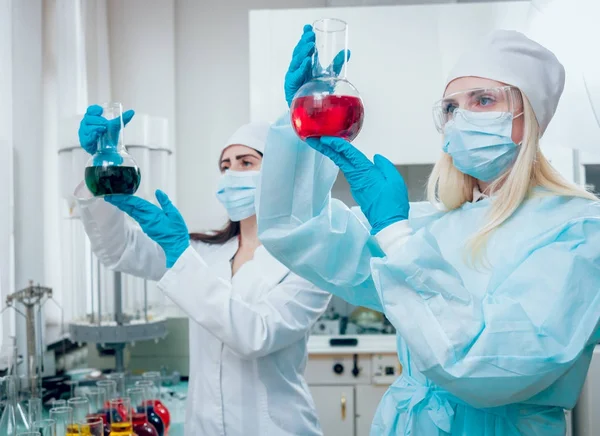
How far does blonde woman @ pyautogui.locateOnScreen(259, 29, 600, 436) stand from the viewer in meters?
0.87

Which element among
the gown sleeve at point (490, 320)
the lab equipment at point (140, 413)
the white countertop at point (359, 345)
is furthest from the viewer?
the white countertop at point (359, 345)

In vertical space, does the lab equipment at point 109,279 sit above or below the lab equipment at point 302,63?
below

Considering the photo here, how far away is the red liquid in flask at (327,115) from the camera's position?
949 mm

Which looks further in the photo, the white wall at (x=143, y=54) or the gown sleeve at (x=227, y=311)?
the white wall at (x=143, y=54)

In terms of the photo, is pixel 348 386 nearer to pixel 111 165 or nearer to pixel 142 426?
pixel 142 426

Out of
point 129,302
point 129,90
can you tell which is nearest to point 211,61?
point 129,90

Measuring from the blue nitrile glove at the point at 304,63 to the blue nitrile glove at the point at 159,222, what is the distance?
47 centimetres

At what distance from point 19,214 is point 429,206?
1.77 meters

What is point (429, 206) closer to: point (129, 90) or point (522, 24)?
point (522, 24)

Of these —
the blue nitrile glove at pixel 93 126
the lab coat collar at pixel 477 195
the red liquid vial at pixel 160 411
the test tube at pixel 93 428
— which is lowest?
the red liquid vial at pixel 160 411

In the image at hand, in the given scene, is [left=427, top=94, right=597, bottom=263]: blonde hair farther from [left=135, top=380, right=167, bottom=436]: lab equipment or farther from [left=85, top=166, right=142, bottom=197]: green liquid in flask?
[left=135, top=380, right=167, bottom=436]: lab equipment

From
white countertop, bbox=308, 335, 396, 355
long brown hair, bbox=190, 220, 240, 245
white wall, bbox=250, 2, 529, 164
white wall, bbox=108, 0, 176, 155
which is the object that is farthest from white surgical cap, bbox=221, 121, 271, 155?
white wall, bbox=108, 0, 176, 155

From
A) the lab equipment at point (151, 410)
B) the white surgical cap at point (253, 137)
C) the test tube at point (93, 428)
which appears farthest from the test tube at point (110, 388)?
the white surgical cap at point (253, 137)

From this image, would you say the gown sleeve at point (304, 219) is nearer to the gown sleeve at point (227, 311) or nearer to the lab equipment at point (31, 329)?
the gown sleeve at point (227, 311)
